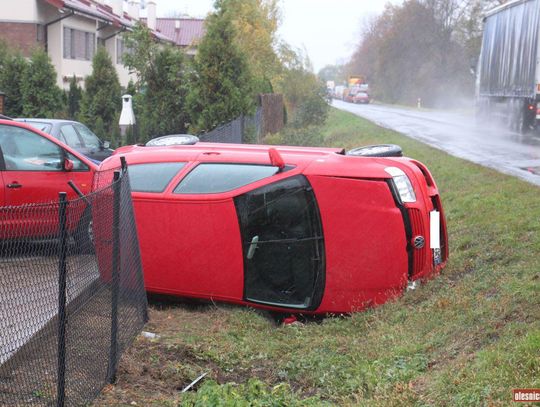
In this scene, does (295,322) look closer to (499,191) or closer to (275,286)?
(275,286)

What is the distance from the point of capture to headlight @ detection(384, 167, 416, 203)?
7.59 m

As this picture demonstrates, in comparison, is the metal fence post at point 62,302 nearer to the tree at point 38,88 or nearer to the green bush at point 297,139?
the green bush at point 297,139

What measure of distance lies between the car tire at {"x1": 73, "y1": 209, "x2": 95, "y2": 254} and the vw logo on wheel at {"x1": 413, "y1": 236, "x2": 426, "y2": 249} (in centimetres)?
319

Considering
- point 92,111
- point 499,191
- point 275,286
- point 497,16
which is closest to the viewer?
point 275,286

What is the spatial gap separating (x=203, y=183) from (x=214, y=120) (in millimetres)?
11813

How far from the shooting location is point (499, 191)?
12258 mm

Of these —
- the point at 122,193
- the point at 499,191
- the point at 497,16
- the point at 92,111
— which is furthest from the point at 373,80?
the point at 122,193

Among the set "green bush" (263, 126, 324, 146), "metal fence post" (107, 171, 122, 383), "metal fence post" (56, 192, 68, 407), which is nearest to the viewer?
"metal fence post" (56, 192, 68, 407)

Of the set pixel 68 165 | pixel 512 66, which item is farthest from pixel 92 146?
pixel 512 66

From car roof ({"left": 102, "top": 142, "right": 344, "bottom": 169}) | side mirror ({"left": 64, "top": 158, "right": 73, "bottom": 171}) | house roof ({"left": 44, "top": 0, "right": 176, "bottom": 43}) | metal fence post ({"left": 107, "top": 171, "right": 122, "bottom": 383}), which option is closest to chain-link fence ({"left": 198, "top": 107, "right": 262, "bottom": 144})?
side mirror ({"left": 64, "top": 158, "right": 73, "bottom": 171})

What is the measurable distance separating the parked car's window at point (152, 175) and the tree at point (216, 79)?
11.2 m

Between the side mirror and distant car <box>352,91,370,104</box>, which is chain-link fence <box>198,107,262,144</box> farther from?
distant car <box>352,91,370,104</box>

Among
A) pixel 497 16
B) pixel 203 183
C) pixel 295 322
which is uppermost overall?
pixel 497 16

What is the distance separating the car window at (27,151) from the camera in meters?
9.68
